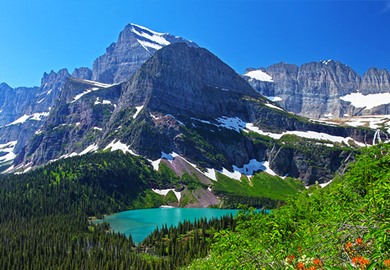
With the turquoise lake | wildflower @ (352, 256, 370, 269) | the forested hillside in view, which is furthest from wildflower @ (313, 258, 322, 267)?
the turquoise lake

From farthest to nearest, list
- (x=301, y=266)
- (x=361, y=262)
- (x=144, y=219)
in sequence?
(x=144, y=219)
(x=301, y=266)
(x=361, y=262)

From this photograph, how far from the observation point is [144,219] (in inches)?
6683

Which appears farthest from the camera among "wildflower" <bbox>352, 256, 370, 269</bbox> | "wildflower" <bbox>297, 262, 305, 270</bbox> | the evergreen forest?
the evergreen forest

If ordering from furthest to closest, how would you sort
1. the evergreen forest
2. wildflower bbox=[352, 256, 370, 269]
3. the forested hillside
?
the forested hillside → the evergreen forest → wildflower bbox=[352, 256, 370, 269]

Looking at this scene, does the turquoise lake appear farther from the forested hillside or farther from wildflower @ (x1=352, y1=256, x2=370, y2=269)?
wildflower @ (x1=352, y1=256, x2=370, y2=269)

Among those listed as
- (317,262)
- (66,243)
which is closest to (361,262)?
(317,262)

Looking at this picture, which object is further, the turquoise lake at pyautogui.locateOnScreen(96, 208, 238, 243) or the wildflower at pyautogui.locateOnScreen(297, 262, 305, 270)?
the turquoise lake at pyautogui.locateOnScreen(96, 208, 238, 243)

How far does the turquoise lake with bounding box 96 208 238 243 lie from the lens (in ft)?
451

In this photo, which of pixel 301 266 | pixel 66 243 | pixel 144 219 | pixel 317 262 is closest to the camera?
pixel 317 262

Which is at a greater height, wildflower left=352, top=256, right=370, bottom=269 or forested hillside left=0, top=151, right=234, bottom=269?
wildflower left=352, top=256, right=370, bottom=269


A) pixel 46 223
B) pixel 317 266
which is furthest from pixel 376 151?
pixel 46 223

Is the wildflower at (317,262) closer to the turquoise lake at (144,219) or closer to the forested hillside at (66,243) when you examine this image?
the forested hillside at (66,243)

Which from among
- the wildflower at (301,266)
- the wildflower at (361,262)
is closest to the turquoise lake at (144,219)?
the wildflower at (301,266)

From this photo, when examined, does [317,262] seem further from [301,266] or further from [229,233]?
[229,233]
